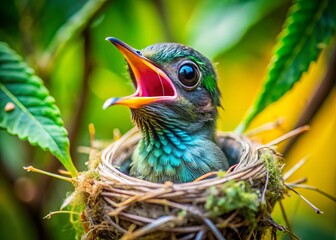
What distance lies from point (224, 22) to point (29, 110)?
1.28m

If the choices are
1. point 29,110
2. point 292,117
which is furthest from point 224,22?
point 29,110

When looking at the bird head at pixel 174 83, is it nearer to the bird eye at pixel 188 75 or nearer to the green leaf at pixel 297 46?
the bird eye at pixel 188 75

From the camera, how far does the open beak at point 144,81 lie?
1851 mm

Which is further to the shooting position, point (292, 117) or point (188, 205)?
point (292, 117)

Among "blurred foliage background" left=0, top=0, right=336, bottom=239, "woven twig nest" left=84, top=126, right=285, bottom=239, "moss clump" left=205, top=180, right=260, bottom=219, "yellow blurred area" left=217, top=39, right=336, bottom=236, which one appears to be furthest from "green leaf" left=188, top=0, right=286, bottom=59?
"moss clump" left=205, top=180, right=260, bottom=219

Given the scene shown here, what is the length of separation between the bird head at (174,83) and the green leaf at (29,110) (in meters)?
0.30

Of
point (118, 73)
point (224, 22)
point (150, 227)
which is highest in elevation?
point (224, 22)

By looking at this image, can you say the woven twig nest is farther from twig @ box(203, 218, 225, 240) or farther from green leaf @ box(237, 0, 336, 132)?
green leaf @ box(237, 0, 336, 132)

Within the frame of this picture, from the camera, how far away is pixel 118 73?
2.86 meters

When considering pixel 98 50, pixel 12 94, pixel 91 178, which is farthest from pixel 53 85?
pixel 91 178

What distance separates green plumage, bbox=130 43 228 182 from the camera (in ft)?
6.41

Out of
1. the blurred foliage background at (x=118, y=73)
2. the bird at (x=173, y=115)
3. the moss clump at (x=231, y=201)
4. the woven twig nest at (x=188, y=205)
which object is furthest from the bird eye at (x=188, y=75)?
the moss clump at (x=231, y=201)

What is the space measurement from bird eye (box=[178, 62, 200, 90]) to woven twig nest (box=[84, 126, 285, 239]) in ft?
1.35

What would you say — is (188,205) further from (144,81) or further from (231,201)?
(144,81)
